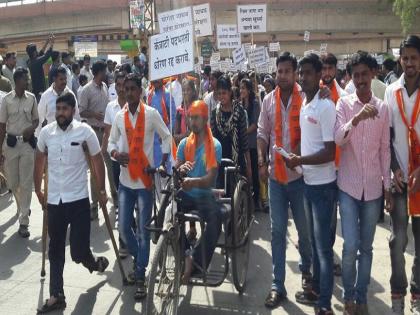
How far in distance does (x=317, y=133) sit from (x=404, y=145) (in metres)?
0.66

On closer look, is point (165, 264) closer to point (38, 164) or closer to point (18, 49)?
point (38, 164)

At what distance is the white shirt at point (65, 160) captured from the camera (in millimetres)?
4688

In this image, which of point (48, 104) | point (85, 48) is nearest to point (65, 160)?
point (48, 104)

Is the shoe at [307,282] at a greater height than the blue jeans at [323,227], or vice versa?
the blue jeans at [323,227]

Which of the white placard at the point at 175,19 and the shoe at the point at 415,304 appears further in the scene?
the white placard at the point at 175,19

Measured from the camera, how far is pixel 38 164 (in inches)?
191

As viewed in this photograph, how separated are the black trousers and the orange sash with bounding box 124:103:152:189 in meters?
0.53

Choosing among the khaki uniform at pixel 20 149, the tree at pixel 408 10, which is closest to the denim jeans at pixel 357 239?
the khaki uniform at pixel 20 149

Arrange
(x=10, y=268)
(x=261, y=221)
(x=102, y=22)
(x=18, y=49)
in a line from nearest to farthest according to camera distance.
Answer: (x=10, y=268) → (x=261, y=221) → (x=102, y=22) → (x=18, y=49)

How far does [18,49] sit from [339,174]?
56.1m

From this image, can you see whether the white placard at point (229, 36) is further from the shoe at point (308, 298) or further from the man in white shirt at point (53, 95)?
the shoe at point (308, 298)

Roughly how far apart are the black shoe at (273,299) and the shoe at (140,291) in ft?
3.57

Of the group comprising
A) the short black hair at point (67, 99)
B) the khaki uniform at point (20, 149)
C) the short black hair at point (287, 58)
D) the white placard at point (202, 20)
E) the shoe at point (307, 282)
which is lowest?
the shoe at point (307, 282)

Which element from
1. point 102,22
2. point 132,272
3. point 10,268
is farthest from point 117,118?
point 102,22
